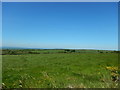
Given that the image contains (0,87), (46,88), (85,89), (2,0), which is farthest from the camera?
(2,0)

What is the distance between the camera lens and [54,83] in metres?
5.67

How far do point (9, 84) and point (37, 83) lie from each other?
3.84ft

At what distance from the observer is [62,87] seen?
5215 millimetres

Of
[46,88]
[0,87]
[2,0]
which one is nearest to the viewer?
[46,88]

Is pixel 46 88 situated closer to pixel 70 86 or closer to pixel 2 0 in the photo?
pixel 70 86

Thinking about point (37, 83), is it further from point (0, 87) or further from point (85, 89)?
point (85, 89)

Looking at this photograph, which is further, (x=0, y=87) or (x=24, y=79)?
(x=24, y=79)

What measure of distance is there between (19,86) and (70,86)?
1.92 meters

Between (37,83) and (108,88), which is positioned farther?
(37,83)

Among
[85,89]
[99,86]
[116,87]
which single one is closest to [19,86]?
[85,89]

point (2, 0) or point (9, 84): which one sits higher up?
point (2, 0)

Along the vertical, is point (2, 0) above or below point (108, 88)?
above

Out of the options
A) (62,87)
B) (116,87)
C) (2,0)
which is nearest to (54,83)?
(62,87)

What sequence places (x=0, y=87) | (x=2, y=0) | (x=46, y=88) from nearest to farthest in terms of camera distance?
(x=46, y=88) → (x=0, y=87) → (x=2, y=0)
